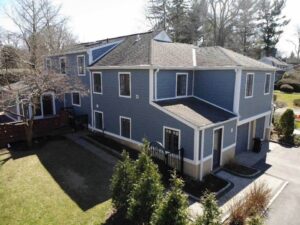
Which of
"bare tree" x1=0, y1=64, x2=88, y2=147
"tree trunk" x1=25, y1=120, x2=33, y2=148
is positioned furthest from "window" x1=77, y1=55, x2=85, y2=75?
"tree trunk" x1=25, y1=120, x2=33, y2=148

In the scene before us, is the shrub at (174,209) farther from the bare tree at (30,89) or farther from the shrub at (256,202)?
the bare tree at (30,89)

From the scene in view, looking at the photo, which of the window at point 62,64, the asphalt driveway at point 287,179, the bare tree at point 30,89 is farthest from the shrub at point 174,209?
the window at point 62,64

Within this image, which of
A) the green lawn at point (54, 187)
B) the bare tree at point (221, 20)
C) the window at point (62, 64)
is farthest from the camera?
the bare tree at point (221, 20)

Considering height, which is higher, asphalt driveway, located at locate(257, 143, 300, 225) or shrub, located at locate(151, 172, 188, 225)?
shrub, located at locate(151, 172, 188, 225)

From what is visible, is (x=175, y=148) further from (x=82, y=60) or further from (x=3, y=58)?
(x=3, y=58)

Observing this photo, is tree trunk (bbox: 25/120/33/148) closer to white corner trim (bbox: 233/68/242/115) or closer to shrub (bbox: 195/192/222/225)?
white corner trim (bbox: 233/68/242/115)

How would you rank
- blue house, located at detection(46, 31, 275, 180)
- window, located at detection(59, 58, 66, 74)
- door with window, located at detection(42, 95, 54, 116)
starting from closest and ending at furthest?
1. blue house, located at detection(46, 31, 275, 180)
2. window, located at detection(59, 58, 66, 74)
3. door with window, located at detection(42, 95, 54, 116)
